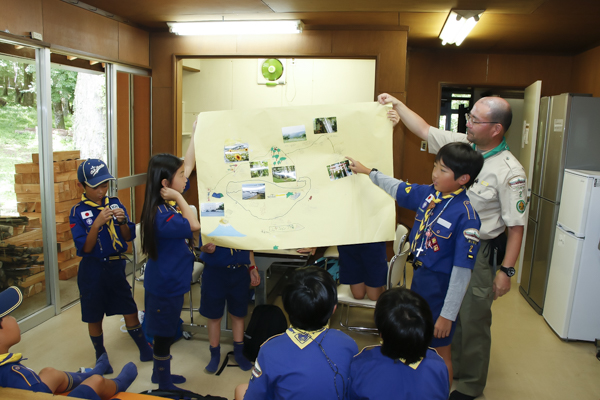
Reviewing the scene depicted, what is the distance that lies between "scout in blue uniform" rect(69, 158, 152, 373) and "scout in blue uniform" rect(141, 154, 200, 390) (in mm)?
419

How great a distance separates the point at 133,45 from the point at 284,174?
3058 mm

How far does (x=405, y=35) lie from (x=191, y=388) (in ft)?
12.8

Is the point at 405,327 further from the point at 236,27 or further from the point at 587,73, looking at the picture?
the point at 587,73

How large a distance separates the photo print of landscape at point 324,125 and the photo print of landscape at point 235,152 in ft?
1.36

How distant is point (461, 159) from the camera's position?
1.94 meters

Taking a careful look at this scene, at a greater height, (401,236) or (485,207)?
(485,207)

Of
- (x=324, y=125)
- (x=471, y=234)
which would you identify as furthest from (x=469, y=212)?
(x=324, y=125)

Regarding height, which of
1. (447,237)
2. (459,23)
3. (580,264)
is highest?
(459,23)


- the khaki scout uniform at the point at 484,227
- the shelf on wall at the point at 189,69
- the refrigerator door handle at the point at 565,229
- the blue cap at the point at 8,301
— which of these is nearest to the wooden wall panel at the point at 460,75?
the refrigerator door handle at the point at 565,229

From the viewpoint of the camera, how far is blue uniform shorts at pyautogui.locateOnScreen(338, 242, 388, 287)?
123 inches

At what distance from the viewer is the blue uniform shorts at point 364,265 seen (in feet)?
10.2

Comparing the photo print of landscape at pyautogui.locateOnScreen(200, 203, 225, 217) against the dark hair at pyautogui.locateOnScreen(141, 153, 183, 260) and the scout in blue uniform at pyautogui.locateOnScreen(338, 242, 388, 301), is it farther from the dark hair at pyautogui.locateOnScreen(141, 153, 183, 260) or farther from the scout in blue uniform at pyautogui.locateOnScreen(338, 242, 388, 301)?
the scout in blue uniform at pyautogui.locateOnScreen(338, 242, 388, 301)

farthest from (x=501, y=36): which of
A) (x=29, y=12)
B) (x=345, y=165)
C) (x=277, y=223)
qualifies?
(x=29, y=12)

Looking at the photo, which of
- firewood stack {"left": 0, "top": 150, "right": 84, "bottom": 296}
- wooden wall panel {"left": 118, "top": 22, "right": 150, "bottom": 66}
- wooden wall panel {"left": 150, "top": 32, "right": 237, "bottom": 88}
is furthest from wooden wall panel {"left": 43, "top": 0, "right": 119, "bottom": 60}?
firewood stack {"left": 0, "top": 150, "right": 84, "bottom": 296}
